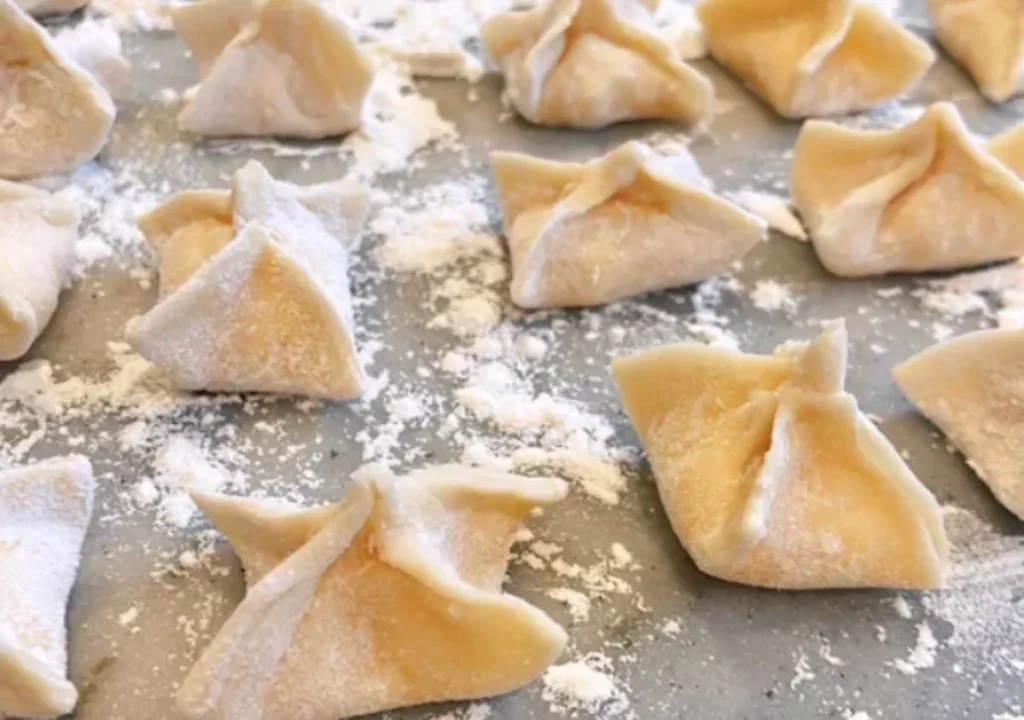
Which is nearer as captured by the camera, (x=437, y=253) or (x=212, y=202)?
(x=212, y=202)

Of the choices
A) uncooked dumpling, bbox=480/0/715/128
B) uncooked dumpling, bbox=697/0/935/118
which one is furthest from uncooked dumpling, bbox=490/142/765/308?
uncooked dumpling, bbox=697/0/935/118

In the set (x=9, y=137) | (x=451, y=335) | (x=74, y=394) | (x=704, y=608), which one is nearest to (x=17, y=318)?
(x=74, y=394)

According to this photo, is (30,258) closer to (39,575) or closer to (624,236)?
(39,575)

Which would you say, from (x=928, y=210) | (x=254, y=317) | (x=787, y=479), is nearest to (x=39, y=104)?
(x=254, y=317)

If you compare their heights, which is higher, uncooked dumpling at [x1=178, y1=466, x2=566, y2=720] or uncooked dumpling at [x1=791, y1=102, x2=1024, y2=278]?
uncooked dumpling at [x1=791, y1=102, x2=1024, y2=278]

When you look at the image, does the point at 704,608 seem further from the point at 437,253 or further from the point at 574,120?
the point at 574,120

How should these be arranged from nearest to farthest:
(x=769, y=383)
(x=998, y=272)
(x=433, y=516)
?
(x=433, y=516), (x=769, y=383), (x=998, y=272)

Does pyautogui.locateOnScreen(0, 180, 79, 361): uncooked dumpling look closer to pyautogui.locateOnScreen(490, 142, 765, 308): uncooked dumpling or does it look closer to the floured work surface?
the floured work surface
